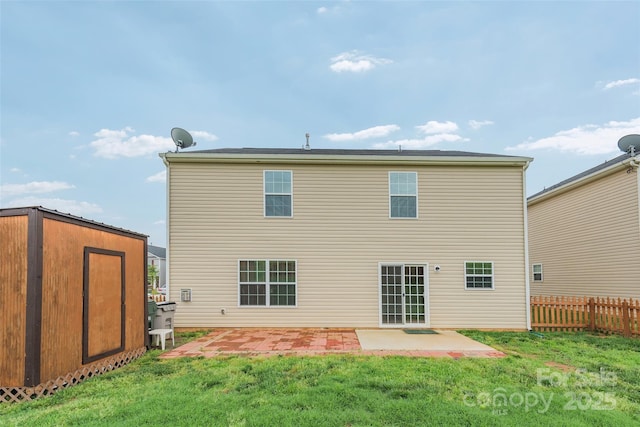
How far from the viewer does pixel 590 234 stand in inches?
478

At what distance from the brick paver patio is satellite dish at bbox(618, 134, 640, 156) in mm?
8937

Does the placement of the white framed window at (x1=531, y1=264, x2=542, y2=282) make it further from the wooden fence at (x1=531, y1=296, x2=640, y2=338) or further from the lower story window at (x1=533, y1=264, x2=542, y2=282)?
the wooden fence at (x1=531, y1=296, x2=640, y2=338)

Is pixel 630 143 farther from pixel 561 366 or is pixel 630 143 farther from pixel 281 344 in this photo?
pixel 281 344

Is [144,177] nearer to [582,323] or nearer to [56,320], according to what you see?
[56,320]

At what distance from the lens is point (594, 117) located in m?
16.5

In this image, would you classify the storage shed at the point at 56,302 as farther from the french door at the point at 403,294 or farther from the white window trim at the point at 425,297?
the french door at the point at 403,294

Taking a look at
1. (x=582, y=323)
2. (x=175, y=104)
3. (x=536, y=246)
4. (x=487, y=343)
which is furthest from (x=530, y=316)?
(x=175, y=104)

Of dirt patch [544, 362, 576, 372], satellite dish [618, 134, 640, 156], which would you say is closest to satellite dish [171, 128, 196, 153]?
dirt patch [544, 362, 576, 372]

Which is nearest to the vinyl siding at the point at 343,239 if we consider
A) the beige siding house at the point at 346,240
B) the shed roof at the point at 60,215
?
the beige siding house at the point at 346,240

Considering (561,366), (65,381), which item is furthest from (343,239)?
(65,381)

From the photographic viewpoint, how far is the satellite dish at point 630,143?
1092cm

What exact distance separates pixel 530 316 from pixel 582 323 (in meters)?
1.39

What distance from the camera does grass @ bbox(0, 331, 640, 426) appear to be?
3.65 m

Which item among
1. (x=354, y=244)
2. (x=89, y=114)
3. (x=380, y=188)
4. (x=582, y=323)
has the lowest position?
(x=582, y=323)
